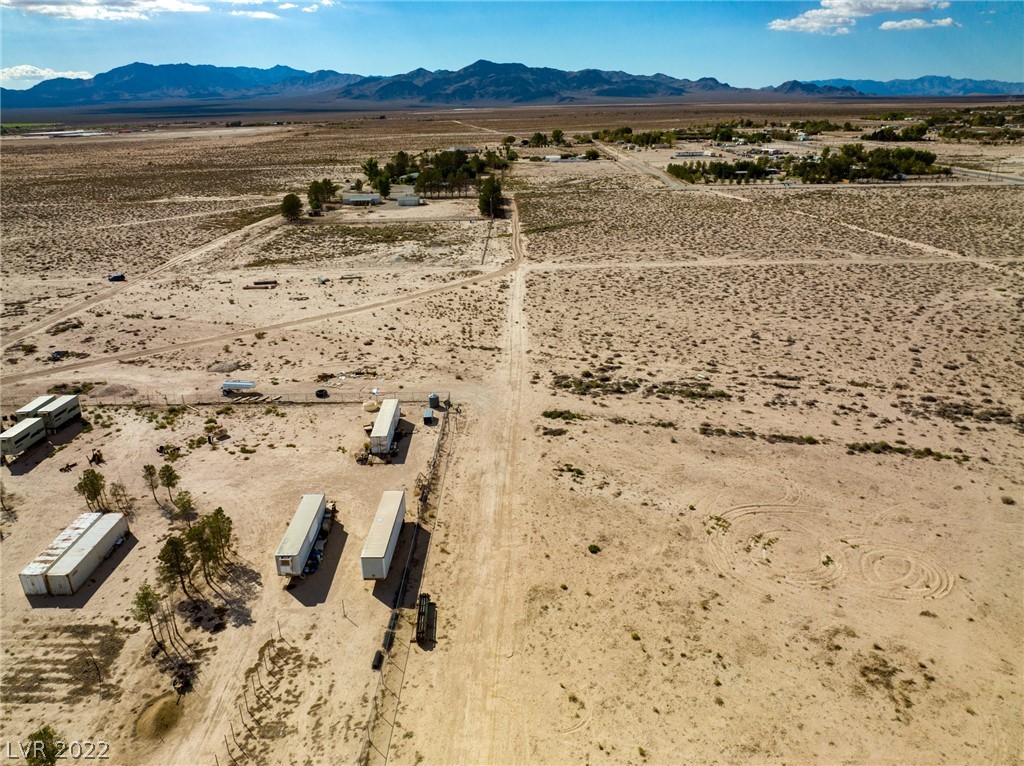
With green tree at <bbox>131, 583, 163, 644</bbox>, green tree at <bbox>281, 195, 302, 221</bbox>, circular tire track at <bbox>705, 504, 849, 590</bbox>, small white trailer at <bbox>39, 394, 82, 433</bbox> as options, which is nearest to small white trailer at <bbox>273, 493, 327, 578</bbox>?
green tree at <bbox>131, 583, 163, 644</bbox>

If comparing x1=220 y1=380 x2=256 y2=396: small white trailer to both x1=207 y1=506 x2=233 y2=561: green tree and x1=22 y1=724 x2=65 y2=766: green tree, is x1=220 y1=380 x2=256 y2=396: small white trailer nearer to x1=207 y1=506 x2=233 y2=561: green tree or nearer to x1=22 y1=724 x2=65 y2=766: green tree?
x1=207 y1=506 x2=233 y2=561: green tree

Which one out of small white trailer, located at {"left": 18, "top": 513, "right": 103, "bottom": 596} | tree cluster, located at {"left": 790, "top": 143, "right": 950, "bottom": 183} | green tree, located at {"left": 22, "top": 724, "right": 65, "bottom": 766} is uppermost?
tree cluster, located at {"left": 790, "top": 143, "right": 950, "bottom": 183}

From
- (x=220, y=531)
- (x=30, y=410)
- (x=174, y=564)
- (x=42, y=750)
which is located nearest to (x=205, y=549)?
(x=220, y=531)

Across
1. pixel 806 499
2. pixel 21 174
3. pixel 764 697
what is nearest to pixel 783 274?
pixel 806 499

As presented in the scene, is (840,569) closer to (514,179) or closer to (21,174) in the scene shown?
(514,179)

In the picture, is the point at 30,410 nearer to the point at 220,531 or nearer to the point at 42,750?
the point at 220,531

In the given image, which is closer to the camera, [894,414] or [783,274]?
[894,414]
